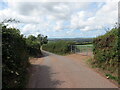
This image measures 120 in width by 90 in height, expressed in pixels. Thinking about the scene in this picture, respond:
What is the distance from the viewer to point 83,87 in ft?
21.4

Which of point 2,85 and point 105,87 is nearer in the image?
point 2,85

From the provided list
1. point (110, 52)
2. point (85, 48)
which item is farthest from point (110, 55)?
point (85, 48)

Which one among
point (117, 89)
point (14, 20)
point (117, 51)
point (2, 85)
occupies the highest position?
point (14, 20)

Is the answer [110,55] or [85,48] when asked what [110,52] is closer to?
[110,55]

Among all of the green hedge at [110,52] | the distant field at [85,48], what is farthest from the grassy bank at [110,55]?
the distant field at [85,48]

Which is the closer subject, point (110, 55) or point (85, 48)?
point (110, 55)

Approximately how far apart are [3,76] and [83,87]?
3.38m

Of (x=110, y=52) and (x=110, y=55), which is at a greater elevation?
(x=110, y=52)

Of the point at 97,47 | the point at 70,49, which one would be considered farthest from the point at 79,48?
the point at 97,47

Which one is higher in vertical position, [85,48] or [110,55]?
[110,55]

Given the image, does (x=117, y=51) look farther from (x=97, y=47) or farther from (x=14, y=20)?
(x=14, y=20)

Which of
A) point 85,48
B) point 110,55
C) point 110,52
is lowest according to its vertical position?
point 85,48

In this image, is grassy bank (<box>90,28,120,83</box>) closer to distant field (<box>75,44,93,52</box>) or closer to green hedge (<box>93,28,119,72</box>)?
green hedge (<box>93,28,119,72</box>)

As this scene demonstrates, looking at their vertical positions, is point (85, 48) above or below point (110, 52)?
below
